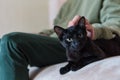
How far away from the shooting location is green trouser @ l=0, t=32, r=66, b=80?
45.4 inches

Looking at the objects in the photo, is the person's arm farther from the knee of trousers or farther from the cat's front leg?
the knee of trousers

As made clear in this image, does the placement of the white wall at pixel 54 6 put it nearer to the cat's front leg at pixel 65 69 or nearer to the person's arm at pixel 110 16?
the person's arm at pixel 110 16

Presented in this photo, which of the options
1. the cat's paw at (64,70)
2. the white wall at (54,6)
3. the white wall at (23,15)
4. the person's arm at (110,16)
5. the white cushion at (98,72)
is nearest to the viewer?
the white cushion at (98,72)

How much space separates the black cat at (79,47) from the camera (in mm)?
1034

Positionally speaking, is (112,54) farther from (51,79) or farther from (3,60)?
(3,60)

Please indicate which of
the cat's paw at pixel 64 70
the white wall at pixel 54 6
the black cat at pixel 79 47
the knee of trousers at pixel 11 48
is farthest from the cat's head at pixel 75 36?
the white wall at pixel 54 6

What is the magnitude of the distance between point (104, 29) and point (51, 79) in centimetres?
34

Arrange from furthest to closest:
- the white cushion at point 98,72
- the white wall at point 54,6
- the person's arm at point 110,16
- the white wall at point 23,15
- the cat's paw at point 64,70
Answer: the white wall at point 23,15, the white wall at point 54,6, the person's arm at point 110,16, the cat's paw at point 64,70, the white cushion at point 98,72

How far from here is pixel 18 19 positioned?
217 centimetres

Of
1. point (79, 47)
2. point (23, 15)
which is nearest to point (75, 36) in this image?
point (79, 47)

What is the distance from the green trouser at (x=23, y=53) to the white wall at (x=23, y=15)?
3.07 feet

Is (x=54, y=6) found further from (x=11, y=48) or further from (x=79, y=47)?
(x=79, y=47)

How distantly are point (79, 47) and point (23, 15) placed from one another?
122 centimetres

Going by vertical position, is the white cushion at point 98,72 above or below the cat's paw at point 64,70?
above
